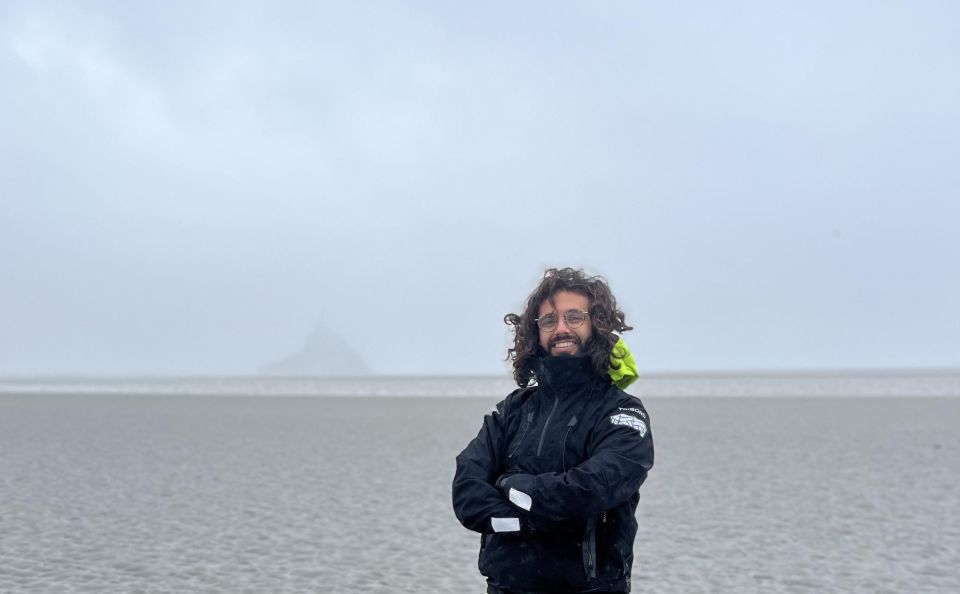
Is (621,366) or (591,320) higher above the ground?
(591,320)

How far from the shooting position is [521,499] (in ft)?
11.3

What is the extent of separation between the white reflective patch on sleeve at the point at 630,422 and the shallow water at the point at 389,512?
490 centimetres

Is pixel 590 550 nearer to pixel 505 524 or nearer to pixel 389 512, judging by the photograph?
pixel 505 524

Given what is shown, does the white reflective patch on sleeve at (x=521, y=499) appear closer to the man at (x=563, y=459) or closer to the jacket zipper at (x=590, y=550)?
the man at (x=563, y=459)

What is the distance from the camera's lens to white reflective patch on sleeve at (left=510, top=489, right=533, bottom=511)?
3420mm

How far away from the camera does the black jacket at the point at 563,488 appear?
3418mm

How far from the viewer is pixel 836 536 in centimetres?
1027

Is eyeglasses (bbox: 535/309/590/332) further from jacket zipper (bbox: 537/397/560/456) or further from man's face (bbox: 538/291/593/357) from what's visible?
jacket zipper (bbox: 537/397/560/456)

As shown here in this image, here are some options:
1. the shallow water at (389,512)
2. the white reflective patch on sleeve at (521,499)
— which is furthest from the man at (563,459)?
the shallow water at (389,512)

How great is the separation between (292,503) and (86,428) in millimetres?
15916

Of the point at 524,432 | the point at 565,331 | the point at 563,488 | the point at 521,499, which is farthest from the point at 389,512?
the point at 563,488

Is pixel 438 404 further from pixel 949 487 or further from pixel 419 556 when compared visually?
pixel 419 556

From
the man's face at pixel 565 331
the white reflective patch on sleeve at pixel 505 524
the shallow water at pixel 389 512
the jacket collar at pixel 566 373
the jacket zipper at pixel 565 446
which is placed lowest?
the shallow water at pixel 389 512

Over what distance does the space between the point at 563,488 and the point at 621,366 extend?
0.70 metres
